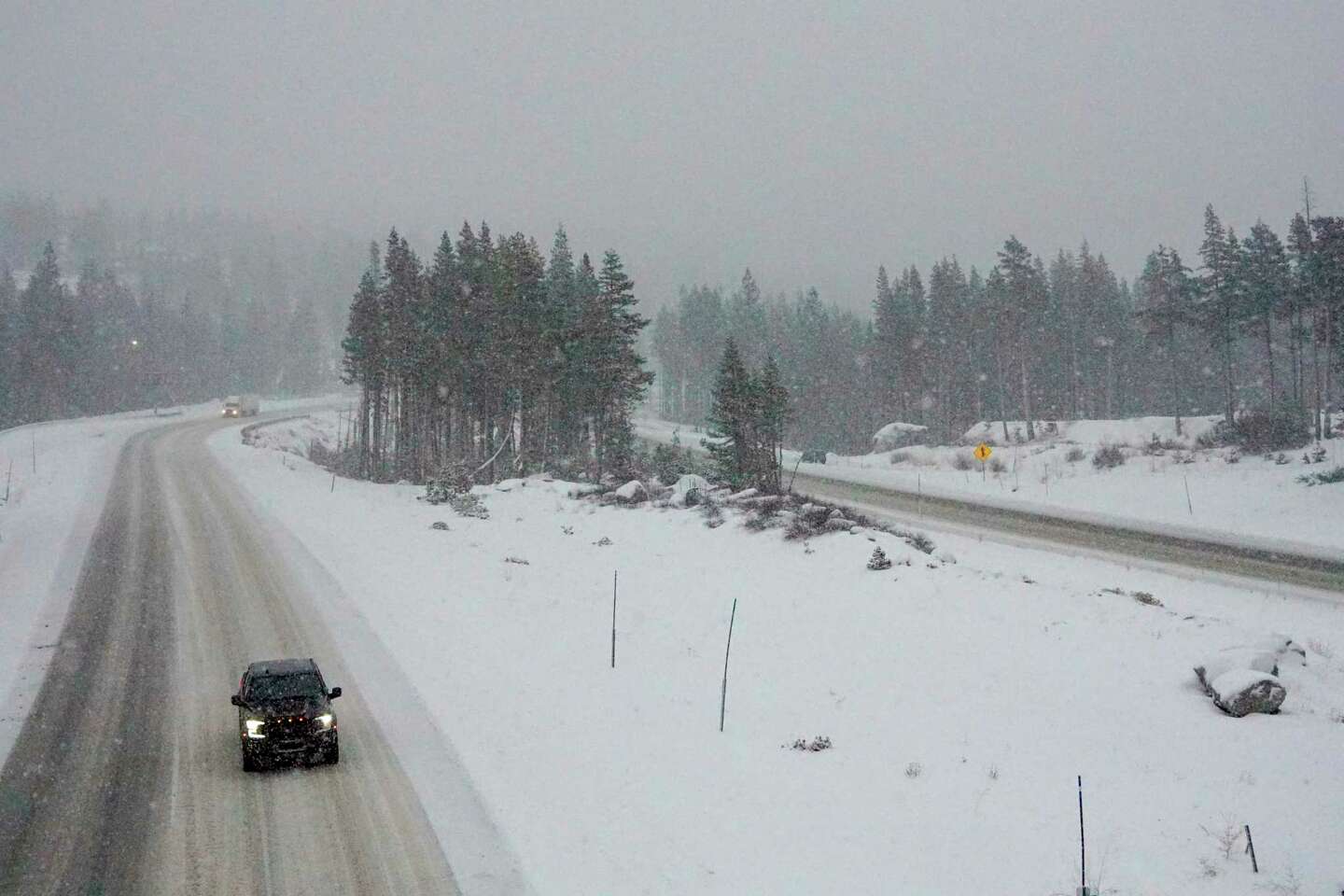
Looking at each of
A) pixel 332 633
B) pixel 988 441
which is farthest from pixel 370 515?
pixel 988 441

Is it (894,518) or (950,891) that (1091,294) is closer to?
(894,518)

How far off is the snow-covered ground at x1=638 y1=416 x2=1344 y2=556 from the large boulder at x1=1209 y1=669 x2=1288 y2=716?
48.2 ft

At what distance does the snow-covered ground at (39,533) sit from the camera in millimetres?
16495

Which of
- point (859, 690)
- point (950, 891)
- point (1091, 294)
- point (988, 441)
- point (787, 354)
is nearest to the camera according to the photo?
point (950, 891)

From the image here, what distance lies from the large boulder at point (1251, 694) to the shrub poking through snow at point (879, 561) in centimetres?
901

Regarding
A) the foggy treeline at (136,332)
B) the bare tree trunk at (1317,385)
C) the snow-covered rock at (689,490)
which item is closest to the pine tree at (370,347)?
the snow-covered rock at (689,490)

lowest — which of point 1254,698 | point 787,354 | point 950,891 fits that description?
point 950,891

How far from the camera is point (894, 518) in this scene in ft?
99.5

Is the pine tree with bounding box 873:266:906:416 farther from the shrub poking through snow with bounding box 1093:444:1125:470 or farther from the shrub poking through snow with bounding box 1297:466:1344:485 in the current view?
→ the shrub poking through snow with bounding box 1297:466:1344:485

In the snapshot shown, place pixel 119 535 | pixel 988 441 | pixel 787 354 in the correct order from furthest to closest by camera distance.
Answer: pixel 787 354 < pixel 988 441 < pixel 119 535

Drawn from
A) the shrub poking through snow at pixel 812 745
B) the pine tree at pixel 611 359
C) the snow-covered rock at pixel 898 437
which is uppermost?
the pine tree at pixel 611 359

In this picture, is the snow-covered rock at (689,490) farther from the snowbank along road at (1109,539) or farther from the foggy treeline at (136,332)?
the foggy treeline at (136,332)

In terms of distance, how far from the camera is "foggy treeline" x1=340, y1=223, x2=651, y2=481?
48.6 m

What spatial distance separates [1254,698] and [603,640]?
1312cm
